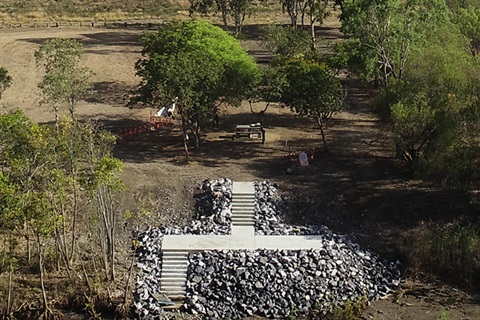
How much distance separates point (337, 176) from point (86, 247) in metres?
12.1

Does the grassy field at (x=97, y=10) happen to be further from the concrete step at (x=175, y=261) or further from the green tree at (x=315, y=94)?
the concrete step at (x=175, y=261)

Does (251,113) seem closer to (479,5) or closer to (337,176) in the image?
(337,176)

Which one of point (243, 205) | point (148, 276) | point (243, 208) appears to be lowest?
point (148, 276)

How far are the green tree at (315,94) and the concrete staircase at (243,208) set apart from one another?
566 cm

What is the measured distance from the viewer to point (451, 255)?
80.7 feet

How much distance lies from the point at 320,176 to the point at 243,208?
4563 mm

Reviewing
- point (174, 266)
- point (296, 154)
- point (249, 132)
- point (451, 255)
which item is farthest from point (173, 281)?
point (249, 132)

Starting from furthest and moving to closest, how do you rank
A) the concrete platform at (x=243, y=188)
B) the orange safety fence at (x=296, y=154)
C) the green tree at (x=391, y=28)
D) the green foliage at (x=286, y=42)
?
1. the green foliage at (x=286, y=42)
2. the green tree at (x=391, y=28)
3. the orange safety fence at (x=296, y=154)
4. the concrete platform at (x=243, y=188)

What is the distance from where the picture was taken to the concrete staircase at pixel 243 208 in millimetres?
27062

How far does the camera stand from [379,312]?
22703 millimetres

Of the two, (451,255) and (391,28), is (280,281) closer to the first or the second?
(451,255)

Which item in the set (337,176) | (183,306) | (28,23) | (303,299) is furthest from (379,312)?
(28,23)

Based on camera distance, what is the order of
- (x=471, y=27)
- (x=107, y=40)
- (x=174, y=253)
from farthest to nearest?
(x=107, y=40) → (x=471, y=27) → (x=174, y=253)

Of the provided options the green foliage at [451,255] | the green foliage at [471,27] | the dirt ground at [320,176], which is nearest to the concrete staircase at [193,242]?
the dirt ground at [320,176]
